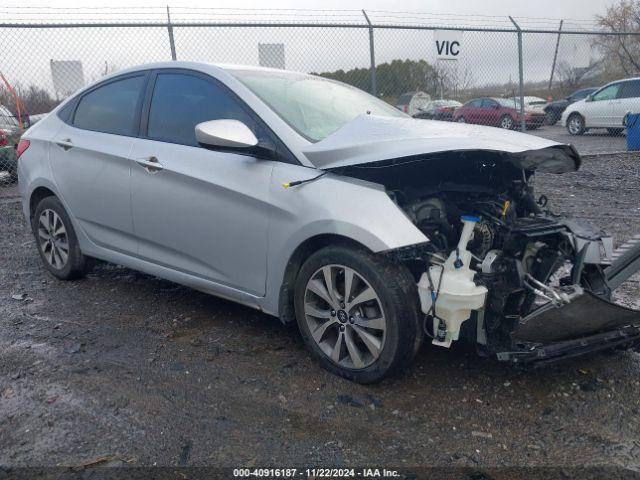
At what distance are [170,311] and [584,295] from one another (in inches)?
111

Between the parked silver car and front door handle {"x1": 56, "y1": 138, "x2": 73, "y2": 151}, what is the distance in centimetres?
57

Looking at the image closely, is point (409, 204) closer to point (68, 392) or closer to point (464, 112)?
point (68, 392)

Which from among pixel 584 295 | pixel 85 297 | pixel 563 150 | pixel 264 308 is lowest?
pixel 85 297

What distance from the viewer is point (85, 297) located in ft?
15.7

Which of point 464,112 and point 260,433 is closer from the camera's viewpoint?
point 260,433

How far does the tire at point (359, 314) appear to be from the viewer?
300cm

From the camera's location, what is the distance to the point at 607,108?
17438 mm

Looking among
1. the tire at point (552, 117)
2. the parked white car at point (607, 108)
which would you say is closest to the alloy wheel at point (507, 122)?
the parked white car at point (607, 108)

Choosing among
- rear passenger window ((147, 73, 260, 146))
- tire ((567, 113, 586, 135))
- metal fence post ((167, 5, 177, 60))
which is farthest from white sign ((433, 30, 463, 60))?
tire ((567, 113, 586, 135))

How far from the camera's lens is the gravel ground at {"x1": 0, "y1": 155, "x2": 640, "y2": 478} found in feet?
8.73

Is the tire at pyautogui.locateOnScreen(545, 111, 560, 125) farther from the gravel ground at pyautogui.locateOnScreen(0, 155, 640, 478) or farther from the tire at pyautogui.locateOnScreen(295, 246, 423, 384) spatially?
the tire at pyautogui.locateOnScreen(295, 246, 423, 384)

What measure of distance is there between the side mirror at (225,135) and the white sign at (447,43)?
7908 mm

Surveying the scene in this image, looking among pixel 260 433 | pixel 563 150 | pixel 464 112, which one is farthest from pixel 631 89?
pixel 260 433

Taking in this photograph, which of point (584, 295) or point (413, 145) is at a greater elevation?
point (413, 145)
